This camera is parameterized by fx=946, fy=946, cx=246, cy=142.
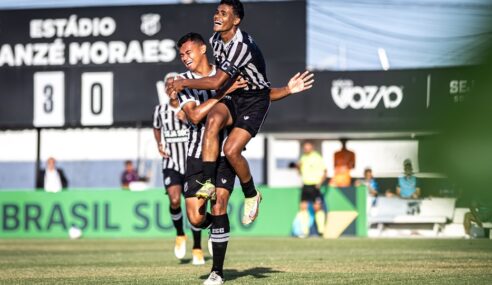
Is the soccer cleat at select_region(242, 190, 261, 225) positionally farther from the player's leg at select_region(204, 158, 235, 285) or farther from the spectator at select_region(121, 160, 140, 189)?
the spectator at select_region(121, 160, 140, 189)

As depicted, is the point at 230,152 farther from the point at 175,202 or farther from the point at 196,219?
the point at 175,202

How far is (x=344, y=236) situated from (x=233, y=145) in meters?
15.7

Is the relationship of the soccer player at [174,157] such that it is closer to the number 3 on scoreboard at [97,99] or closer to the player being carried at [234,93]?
the player being carried at [234,93]

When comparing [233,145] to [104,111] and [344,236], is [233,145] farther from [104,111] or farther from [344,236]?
[104,111]

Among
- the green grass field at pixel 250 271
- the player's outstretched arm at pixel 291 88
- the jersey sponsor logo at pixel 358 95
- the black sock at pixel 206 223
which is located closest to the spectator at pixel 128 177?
the jersey sponsor logo at pixel 358 95

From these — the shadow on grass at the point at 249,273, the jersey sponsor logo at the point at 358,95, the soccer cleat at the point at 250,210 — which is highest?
the jersey sponsor logo at the point at 358,95

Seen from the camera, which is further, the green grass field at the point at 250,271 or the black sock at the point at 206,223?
the black sock at the point at 206,223

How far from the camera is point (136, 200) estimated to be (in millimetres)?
24281

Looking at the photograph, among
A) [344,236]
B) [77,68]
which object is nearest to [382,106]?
[344,236]

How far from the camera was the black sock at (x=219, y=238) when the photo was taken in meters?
7.91

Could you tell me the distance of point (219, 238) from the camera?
315 inches

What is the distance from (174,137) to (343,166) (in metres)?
11.6

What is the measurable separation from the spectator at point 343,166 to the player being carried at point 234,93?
1612 centimetres

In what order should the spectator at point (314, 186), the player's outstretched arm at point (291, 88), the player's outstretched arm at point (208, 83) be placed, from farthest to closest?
the spectator at point (314, 186) < the player's outstretched arm at point (291, 88) < the player's outstretched arm at point (208, 83)
